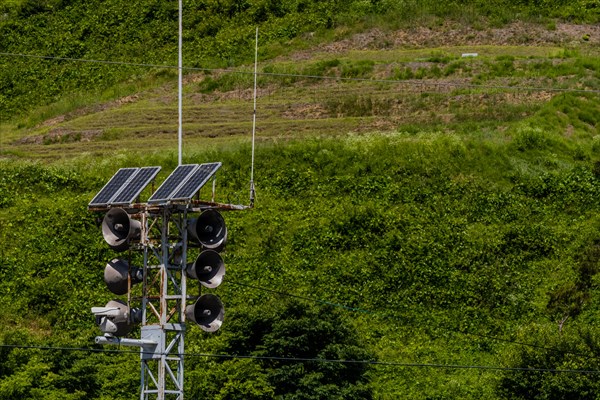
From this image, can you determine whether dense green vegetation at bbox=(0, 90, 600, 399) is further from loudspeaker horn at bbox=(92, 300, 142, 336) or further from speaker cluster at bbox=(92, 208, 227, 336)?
loudspeaker horn at bbox=(92, 300, 142, 336)

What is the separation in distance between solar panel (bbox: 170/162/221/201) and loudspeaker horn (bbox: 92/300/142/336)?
2.54 metres

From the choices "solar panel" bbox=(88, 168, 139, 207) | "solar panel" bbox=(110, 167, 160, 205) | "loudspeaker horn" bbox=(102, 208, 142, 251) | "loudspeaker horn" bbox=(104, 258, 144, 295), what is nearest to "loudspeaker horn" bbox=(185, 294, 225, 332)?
"loudspeaker horn" bbox=(104, 258, 144, 295)

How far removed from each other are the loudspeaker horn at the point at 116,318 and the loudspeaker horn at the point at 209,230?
2.02m

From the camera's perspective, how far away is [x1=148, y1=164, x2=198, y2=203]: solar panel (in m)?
29.5

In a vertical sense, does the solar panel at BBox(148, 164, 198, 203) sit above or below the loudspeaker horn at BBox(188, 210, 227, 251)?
above

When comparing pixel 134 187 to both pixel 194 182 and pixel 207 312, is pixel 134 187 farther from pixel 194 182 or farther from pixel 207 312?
pixel 207 312

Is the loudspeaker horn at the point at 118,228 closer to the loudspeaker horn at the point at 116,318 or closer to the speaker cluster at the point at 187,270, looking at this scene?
the speaker cluster at the point at 187,270

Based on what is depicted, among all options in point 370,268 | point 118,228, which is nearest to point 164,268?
point 118,228

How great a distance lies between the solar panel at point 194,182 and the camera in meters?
29.1

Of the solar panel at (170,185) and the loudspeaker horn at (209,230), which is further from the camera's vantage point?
the solar panel at (170,185)

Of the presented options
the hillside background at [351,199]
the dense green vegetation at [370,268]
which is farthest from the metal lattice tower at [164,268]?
the dense green vegetation at [370,268]

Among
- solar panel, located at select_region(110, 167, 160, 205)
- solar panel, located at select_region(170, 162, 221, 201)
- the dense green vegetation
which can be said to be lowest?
the dense green vegetation

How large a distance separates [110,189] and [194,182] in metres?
2.60

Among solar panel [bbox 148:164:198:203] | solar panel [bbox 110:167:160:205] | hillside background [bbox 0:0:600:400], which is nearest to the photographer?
solar panel [bbox 148:164:198:203]
